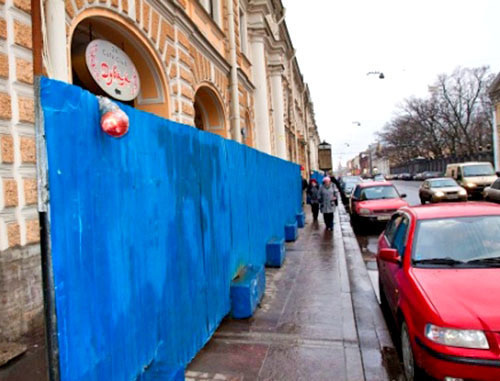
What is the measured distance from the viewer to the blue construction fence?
2158 millimetres

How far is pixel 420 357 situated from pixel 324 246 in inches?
278

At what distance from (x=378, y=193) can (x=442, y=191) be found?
5.72 metres

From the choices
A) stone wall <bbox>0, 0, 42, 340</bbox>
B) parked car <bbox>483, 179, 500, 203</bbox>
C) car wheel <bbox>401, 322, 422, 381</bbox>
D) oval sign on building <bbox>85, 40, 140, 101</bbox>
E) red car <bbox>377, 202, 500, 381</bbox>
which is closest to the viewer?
stone wall <bbox>0, 0, 42, 340</bbox>

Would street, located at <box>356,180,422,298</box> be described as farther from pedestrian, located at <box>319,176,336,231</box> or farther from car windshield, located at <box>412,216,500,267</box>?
car windshield, located at <box>412,216,500,267</box>

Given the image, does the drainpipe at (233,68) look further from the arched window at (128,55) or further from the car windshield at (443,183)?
the car windshield at (443,183)

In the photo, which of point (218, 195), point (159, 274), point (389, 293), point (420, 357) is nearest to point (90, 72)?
point (218, 195)

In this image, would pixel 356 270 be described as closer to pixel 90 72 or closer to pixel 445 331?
pixel 445 331

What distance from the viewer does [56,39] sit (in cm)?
477

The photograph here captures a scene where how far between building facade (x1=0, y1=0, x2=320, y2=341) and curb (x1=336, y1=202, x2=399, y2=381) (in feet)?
10.1

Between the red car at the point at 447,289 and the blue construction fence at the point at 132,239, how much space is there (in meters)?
2.03

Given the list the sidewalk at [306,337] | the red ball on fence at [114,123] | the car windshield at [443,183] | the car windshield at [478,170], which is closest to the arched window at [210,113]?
the sidewalk at [306,337]

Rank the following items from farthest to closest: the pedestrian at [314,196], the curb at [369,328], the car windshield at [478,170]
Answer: the car windshield at [478,170]
the pedestrian at [314,196]
the curb at [369,328]

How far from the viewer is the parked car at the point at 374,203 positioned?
1244 centimetres

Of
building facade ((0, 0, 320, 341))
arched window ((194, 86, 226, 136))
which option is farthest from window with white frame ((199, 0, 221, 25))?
arched window ((194, 86, 226, 136))
